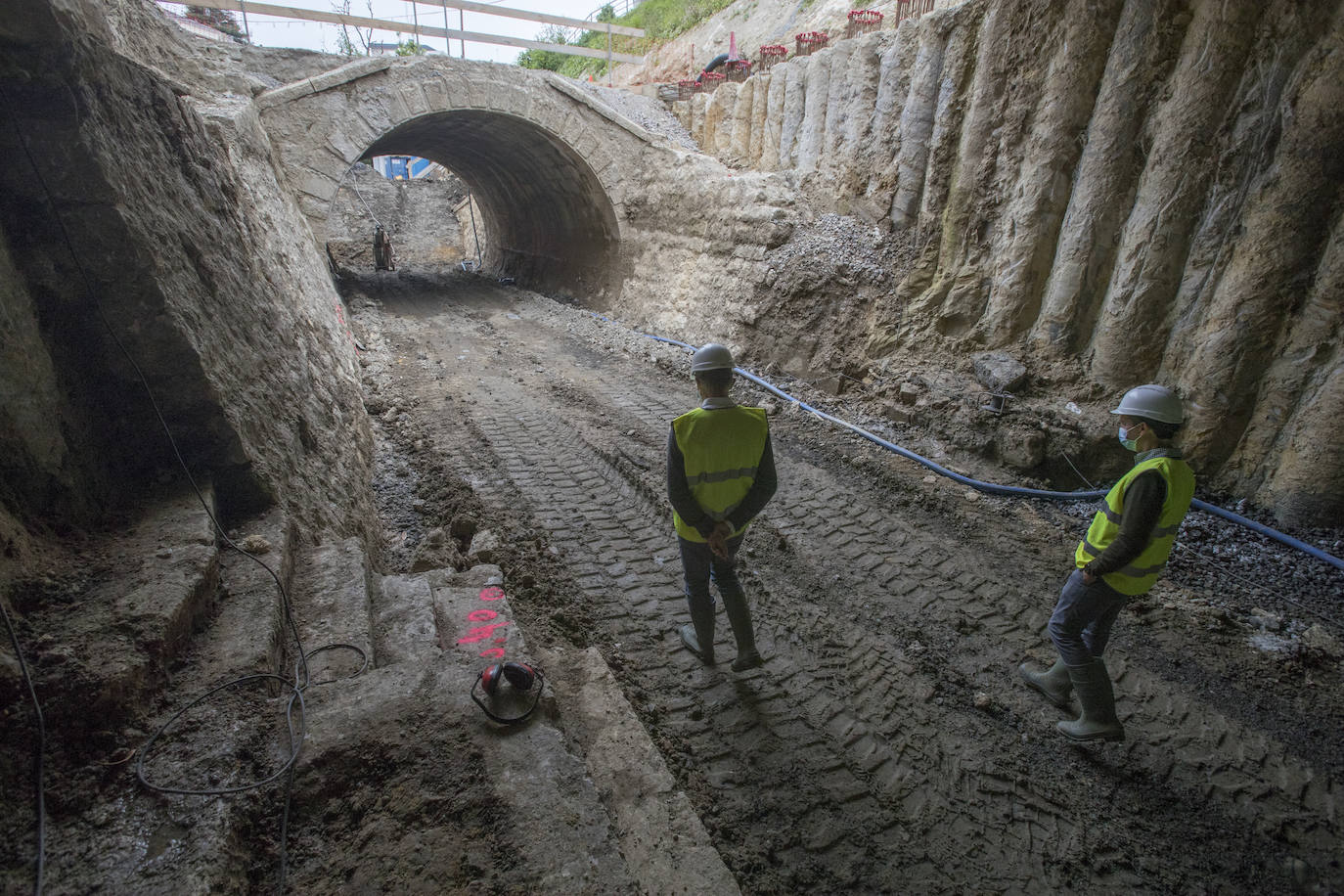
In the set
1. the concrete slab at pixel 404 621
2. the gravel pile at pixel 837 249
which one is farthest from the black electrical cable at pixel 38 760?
the gravel pile at pixel 837 249

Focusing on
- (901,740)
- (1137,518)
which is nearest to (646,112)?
(1137,518)

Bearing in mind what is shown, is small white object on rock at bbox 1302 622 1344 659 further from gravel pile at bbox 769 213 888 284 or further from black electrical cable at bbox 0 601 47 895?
black electrical cable at bbox 0 601 47 895

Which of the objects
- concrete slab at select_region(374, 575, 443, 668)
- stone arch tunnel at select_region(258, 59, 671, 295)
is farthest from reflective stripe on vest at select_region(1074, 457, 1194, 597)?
stone arch tunnel at select_region(258, 59, 671, 295)

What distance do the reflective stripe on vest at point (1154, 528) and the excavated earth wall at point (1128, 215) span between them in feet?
9.79

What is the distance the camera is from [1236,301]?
Answer: 16.3 feet

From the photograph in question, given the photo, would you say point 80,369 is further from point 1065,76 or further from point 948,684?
point 1065,76

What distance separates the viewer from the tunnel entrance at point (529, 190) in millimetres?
12938

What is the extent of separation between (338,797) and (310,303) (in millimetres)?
6507

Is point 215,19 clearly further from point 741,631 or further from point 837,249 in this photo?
point 741,631

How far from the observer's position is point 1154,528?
2941 mm

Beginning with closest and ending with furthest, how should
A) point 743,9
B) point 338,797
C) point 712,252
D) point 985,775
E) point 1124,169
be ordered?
point 338,797
point 985,775
point 1124,169
point 712,252
point 743,9

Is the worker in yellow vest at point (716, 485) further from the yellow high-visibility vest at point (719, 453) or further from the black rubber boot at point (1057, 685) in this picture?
the black rubber boot at point (1057, 685)

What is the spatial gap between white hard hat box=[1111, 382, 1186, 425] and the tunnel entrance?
11.3m

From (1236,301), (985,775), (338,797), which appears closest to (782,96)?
(1236,301)
